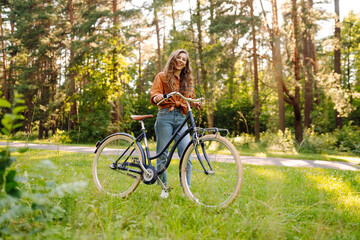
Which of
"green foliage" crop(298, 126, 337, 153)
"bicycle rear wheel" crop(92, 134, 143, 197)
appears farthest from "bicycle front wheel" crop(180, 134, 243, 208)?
"green foliage" crop(298, 126, 337, 153)

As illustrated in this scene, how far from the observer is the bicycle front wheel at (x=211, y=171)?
112 inches

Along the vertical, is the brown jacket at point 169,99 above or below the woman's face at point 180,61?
below

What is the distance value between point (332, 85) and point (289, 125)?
10.4 meters

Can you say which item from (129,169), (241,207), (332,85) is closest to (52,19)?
(332,85)

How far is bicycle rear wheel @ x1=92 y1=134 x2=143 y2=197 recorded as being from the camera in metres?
3.50

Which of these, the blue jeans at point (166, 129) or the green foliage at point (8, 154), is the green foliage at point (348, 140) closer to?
the blue jeans at point (166, 129)

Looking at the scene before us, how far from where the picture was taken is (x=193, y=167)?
3125 millimetres

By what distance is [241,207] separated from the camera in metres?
2.96

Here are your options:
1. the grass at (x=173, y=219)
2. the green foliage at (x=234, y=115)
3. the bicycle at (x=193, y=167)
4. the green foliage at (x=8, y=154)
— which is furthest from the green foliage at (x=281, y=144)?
the green foliage at (x=8, y=154)

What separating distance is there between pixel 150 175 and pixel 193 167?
55cm

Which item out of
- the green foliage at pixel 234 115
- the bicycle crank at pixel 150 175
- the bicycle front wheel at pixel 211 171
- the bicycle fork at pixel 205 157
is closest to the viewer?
the bicycle front wheel at pixel 211 171

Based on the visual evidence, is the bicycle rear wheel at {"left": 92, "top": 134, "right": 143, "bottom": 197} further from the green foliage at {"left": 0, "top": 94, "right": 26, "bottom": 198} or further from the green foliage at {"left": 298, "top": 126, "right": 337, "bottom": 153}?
the green foliage at {"left": 298, "top": 126, "right": 337, "bottom": 153}

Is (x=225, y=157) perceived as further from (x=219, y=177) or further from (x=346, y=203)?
(x=346, y=203)

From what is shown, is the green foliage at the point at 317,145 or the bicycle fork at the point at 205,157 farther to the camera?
the green foliage at the point at 317,145
